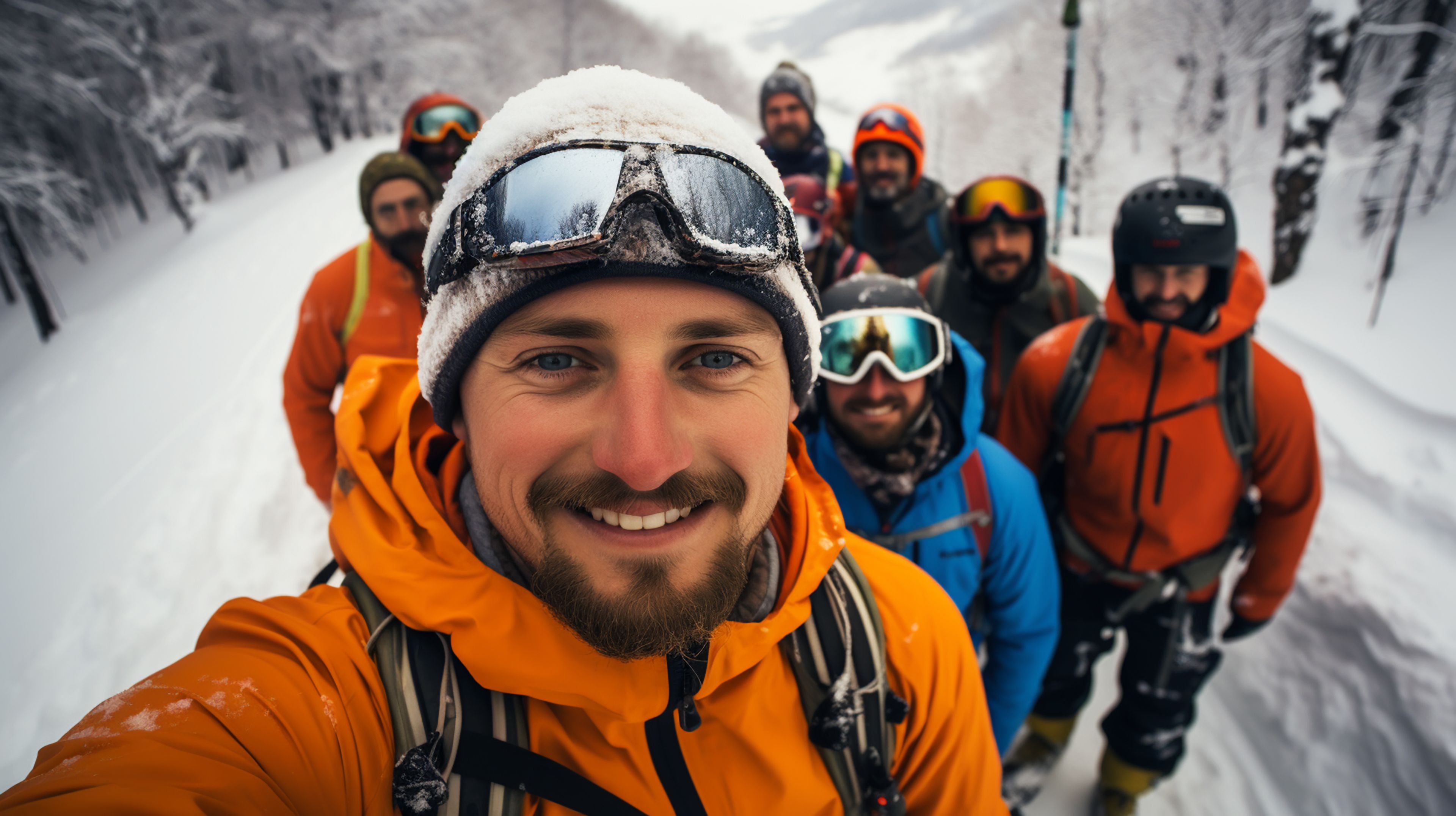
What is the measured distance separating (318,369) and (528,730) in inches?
126

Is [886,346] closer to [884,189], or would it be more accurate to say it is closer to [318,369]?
[318,369]

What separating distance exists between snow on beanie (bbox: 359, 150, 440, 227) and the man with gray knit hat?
385 centimetres

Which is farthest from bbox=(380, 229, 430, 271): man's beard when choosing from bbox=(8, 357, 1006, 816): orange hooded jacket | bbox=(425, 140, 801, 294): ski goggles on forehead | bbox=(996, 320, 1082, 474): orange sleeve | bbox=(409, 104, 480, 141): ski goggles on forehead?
bbox=(996, 320, 1082, 474): orange sleeve

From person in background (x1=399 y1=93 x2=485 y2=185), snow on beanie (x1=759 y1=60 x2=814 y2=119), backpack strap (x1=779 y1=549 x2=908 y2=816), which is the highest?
snow on beanie (x1=759 y1=60 x2=814 y2=119)

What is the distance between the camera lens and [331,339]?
341cm

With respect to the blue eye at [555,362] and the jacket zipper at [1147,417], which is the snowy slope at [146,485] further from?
the jacket zipper at [1147,417]

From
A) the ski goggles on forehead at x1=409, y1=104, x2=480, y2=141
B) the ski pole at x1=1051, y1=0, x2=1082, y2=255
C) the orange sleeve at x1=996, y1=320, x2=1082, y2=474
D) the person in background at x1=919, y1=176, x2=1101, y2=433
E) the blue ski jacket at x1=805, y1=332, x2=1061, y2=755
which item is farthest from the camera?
the ski pole at x1=1051, y1=0, x2=1082, y2=255

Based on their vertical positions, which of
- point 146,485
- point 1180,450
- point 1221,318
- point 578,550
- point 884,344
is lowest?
point 146,485

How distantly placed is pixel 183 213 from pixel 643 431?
77.3 feet

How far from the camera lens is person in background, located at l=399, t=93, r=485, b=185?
4492 mm

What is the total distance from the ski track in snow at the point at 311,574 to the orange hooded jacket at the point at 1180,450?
1.00 meters

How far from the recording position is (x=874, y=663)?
1404 mm

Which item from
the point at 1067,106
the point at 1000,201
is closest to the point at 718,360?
the point at 1000,201

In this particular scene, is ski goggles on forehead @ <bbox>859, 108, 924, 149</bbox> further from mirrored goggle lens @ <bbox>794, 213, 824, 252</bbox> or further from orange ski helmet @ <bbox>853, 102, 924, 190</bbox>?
mirrored goggle lens @ <bbox>794, 213, 824, 252</bbox>
